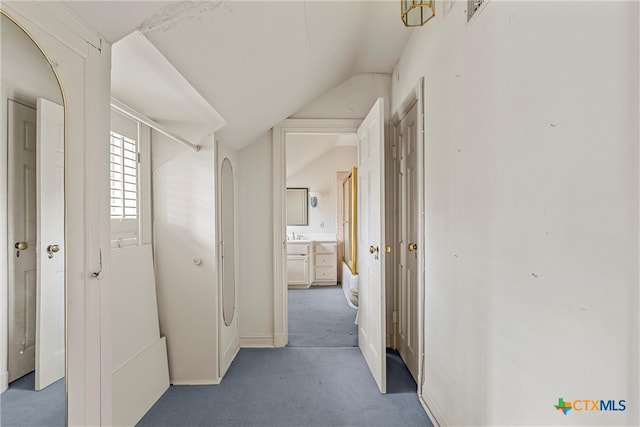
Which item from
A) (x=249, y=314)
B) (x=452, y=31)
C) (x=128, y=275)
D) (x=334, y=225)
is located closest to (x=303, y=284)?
(x=334, y=225)

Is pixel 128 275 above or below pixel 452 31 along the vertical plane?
below

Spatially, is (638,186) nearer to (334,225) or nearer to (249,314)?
(249,314)

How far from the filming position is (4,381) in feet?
2.08

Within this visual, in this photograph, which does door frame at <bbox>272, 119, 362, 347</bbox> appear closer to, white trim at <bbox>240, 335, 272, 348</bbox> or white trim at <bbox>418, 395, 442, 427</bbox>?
white trim at <bbox>240, 335, 272, 348</bbox>

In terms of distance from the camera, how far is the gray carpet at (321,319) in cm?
296

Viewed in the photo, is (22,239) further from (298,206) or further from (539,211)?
(298,206)

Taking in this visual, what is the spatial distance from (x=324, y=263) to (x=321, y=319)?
5.61 ft

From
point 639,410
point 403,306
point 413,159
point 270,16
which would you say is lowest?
point 403,306

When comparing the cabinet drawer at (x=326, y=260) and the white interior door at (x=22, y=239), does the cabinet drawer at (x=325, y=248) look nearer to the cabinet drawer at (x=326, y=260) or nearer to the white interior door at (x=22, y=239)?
the cabinet drawer at (x=326, y=260)

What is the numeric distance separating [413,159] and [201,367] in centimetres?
208

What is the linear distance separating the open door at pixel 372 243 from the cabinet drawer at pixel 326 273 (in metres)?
2.41

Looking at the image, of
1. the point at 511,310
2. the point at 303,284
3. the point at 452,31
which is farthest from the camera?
the point at 303,284

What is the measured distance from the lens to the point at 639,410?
2.14ft

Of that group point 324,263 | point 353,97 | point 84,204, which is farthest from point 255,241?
point 324,263
